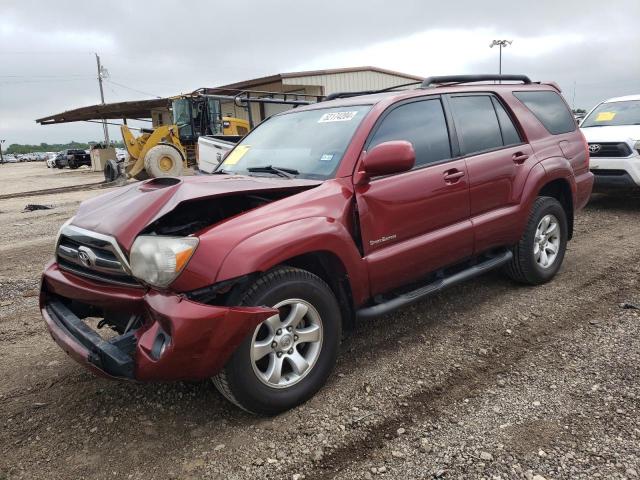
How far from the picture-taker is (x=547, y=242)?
4652 mm

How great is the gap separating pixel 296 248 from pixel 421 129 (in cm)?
155

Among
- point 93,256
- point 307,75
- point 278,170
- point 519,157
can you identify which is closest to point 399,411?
point 278,170

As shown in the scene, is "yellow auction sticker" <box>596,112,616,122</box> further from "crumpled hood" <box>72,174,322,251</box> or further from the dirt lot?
"crumpled hood" <box>72,174,322,251</box>

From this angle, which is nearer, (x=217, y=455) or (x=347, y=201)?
(x=217, y=455)

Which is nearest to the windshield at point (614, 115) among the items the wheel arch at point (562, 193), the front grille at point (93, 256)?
the wheel arch at point (562, 193)

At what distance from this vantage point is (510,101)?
442cm

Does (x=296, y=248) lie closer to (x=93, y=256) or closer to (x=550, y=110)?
(x=93, y=256)

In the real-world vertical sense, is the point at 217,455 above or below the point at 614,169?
below

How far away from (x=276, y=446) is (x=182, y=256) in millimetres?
1071

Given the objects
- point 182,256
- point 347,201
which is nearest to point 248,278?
point 182,256

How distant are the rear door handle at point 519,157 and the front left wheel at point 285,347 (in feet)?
7.42

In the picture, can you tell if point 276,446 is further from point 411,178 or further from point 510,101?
point 510,101

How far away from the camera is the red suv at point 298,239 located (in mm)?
2445

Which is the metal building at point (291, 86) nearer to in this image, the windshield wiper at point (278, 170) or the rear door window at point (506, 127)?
the rear door window at point (506, 127)
